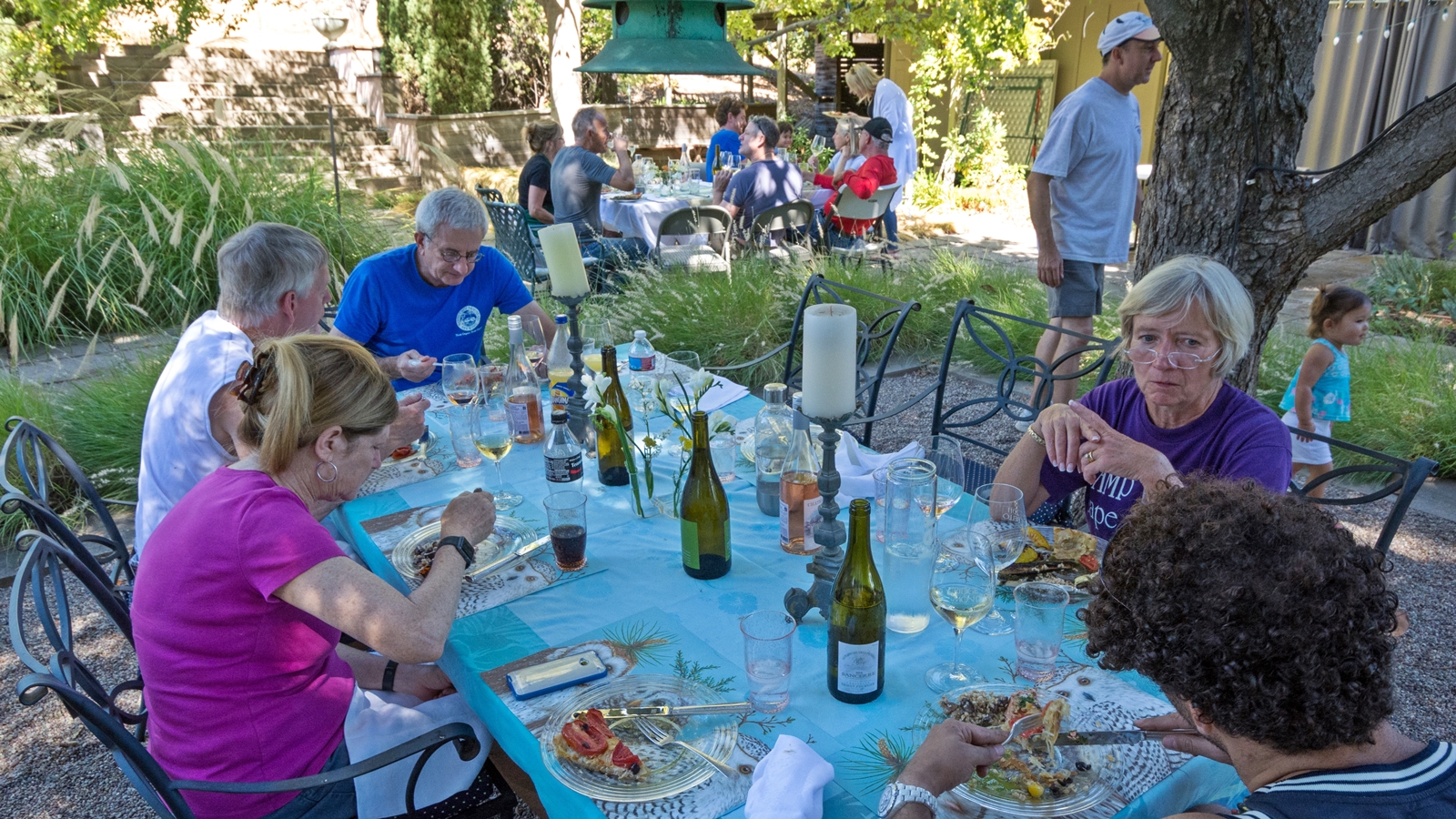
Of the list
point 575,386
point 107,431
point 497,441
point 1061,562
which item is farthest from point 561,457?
point 107,431

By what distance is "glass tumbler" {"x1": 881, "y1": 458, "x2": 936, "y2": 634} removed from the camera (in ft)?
5.53

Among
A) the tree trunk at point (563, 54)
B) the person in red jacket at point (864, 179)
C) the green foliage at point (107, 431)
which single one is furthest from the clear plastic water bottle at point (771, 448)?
the tree trunk at point (563, 54)

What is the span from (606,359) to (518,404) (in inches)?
15.8

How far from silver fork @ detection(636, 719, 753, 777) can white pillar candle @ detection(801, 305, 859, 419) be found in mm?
589

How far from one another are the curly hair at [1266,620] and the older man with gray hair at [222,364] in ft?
6.55

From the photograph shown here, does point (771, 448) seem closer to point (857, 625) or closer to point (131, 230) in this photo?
point (857, 625)

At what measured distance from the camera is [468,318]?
3639 millimetres

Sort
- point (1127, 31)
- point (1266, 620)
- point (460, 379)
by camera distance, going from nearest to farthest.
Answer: point (1266, 620) < point (460, 379) < point (1127, 31)

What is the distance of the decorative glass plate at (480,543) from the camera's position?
1.98 m

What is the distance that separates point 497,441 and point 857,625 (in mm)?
1184

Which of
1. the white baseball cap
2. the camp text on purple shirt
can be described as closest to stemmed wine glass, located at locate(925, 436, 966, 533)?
the camp text on purple shirt

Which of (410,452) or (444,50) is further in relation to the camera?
(444,50)

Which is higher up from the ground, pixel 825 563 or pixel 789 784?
pixel 825 563

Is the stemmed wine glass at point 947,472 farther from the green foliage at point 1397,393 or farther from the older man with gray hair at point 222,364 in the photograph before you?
the green foliage at point 1397,393
